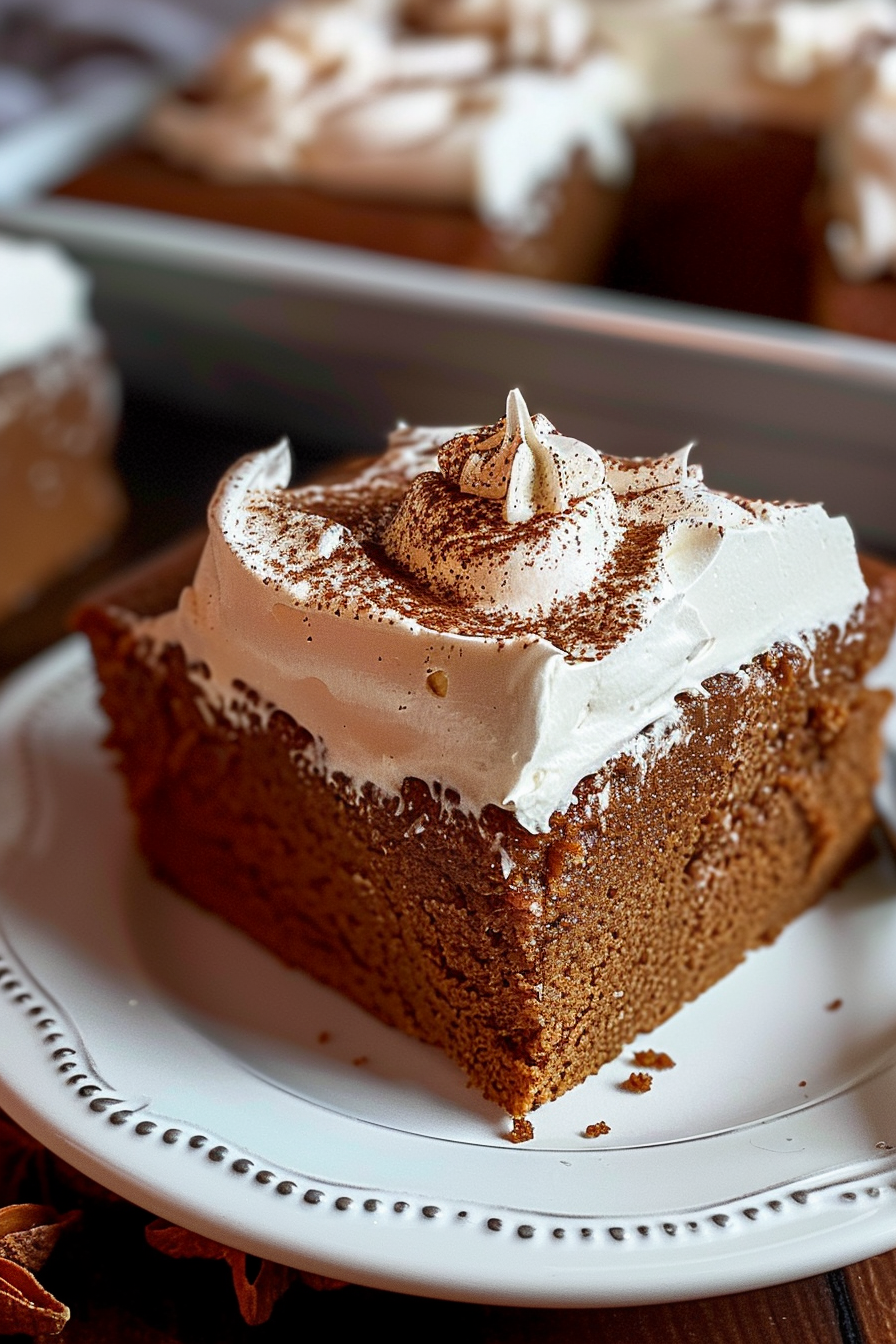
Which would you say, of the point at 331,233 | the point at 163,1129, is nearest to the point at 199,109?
the point at 331,233

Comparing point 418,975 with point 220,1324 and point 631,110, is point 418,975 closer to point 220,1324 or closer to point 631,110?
point 220,1324

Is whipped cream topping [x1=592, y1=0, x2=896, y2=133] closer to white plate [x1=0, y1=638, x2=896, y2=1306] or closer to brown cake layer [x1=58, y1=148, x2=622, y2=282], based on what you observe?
brown cake layer [x1=58, y1=148, x2=622, y2=282]

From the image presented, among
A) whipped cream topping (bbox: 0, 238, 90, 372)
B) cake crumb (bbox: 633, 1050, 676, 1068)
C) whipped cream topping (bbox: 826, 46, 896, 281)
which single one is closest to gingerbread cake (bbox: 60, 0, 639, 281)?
whipped cream topping (bbox: 0, 238, 90, 372)

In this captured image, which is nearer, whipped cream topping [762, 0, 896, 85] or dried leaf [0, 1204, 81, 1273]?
dried leaf [0, 1204, 81, 1273]

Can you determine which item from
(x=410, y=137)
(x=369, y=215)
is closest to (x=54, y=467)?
(x=369, y=215)

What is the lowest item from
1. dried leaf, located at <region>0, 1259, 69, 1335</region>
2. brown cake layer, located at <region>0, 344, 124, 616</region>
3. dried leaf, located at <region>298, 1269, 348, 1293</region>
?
brown cake layer, located at <region>0, 344, 124, 616</region>

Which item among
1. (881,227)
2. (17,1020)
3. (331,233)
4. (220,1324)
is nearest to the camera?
(220,1324)

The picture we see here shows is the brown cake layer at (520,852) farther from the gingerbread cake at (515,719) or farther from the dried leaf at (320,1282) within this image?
the dried leaf at (320,1282)

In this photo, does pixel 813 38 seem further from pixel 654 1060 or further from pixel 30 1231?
pixel 30 1231
